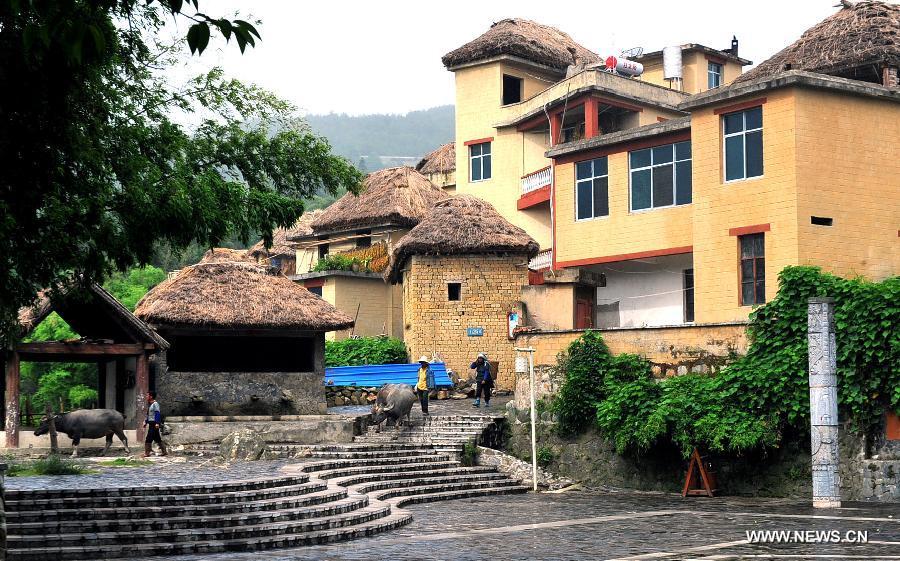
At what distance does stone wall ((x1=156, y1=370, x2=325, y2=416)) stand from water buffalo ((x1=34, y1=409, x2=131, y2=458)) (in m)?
3.82

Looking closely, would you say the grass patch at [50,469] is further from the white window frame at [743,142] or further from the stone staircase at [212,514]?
the white window frame at [743,142]

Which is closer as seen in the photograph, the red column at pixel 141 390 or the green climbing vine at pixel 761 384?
Result: the green climbing vine at pixel 761 384

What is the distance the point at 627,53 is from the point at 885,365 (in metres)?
27.6

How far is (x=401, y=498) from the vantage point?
22297mm

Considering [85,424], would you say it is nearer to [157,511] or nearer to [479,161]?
[157,511]

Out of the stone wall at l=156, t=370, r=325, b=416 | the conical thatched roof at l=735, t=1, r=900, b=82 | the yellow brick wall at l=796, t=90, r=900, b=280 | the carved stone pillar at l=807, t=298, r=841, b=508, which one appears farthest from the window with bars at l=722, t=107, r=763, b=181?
the stone wall at l=156, t=370, r=325, b=416

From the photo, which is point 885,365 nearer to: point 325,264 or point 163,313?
point 163,313

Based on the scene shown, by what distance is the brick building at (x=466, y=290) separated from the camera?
36812mm

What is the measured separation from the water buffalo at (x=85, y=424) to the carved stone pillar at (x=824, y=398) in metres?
14.7

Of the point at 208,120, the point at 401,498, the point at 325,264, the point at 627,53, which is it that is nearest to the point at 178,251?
the point at 208,120

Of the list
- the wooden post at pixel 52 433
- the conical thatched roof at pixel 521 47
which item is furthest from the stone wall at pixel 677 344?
the conical thatched roof at pixel 521 47

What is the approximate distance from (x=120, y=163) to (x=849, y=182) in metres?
18.4

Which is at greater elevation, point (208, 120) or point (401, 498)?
point (208, 120)

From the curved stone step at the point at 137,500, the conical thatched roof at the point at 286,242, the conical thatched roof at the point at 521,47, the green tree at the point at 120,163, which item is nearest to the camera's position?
the green tree at the point at 120,163
